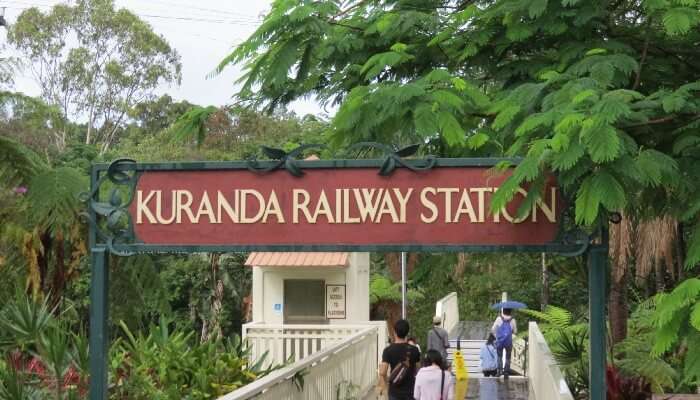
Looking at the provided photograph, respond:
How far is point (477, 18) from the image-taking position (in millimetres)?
8664

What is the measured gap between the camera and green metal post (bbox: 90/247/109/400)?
712 centimetres

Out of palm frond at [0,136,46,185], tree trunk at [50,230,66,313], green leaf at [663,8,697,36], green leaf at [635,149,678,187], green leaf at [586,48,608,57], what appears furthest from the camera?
tree trunk at [50,230,66,313]

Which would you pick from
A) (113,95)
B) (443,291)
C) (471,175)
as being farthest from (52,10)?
(471,175)

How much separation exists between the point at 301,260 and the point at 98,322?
515 inches

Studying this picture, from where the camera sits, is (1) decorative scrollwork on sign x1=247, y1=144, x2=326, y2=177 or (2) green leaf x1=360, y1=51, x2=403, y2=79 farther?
(2) green leaf x1=360, y1=51, x2=403, y2=79

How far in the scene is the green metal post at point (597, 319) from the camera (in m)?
6.54

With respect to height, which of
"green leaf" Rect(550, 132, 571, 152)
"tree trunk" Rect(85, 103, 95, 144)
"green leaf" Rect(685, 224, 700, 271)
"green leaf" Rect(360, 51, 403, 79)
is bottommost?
"green leaf" Rect(685, 224, 700, 271)

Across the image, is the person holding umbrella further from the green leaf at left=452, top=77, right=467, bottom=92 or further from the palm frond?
the green leaf at left=452, top=77, right=467, bottom=92

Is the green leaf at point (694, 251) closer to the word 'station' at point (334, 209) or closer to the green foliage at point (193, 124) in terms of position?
the word 'station' at point (334, 209)

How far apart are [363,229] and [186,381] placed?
469cm

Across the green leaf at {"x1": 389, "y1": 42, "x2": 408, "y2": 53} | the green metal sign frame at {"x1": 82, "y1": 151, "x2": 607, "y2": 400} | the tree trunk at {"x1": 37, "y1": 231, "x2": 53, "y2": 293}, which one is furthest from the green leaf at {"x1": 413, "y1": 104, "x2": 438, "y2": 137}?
the tree trunk at {"x1": 37, "y1": 231, "x2": 53, "y2": 293}

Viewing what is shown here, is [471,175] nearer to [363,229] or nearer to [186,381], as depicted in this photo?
[363,229]

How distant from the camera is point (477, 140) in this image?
24.8 feet

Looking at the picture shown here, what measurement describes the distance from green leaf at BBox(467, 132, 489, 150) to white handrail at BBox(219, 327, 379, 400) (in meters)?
2.51
